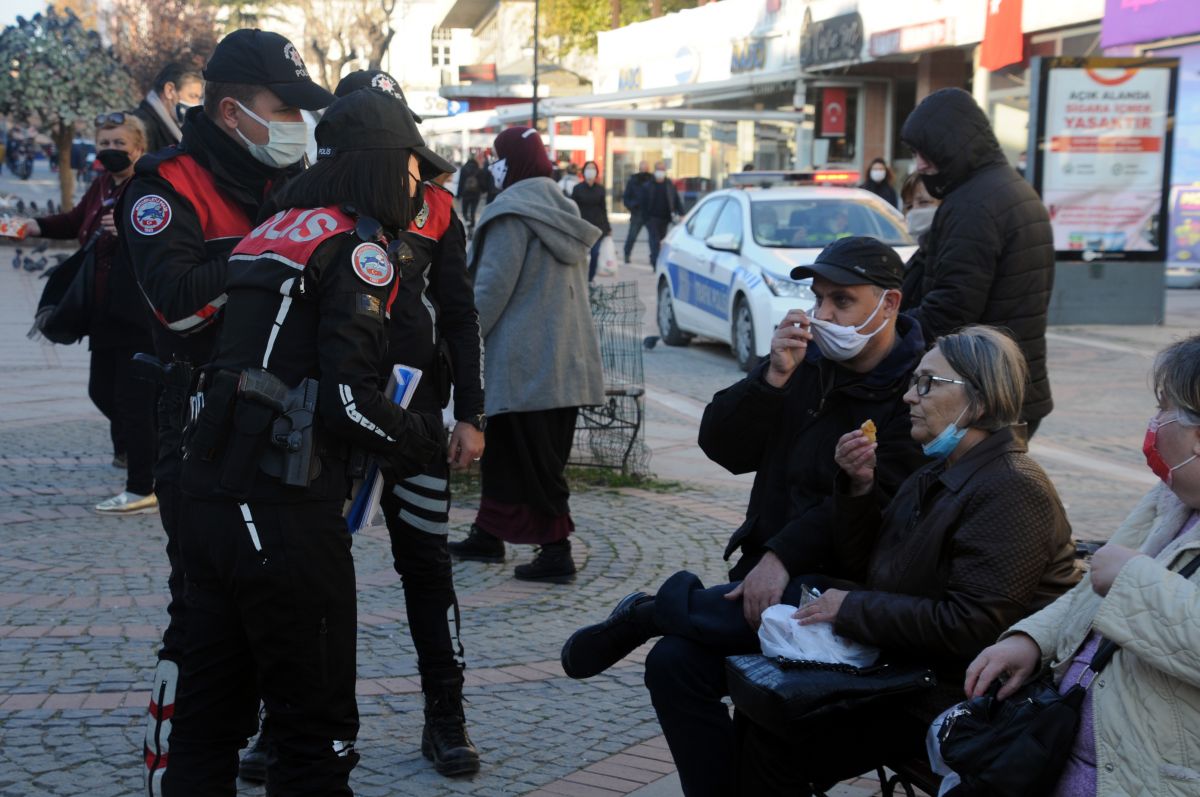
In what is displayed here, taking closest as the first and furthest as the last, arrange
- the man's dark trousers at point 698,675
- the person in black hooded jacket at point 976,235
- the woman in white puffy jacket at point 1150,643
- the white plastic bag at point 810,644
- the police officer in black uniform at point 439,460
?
1. the woman in white puffy jacket at point 1150,643
2. the white plastic bag at point 810,644
3. the man's dark trousers at point 698,675
4. the police officer in black uniform at point 439,460
5. the person in black hooded jacket at point 976,235

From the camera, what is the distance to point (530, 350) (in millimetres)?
6410

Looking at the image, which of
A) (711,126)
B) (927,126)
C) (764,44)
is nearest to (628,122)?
(711,126)

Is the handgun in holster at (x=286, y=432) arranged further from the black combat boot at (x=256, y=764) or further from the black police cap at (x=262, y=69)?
the black combat boot at (x=256, y=764)

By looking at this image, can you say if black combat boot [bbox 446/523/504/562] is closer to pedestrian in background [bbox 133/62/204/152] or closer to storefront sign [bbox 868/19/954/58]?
pedestrian in background [bbox 133/62/204/152]

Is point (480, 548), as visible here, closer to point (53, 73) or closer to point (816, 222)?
point (816, 222)

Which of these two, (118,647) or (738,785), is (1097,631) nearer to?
(738,785)

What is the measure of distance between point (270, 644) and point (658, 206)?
22.5 m

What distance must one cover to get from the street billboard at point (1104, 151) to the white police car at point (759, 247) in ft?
11.2

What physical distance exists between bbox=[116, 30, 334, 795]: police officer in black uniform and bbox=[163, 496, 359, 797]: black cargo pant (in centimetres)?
48

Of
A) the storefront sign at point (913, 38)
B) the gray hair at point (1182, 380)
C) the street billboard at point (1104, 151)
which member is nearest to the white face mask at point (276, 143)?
the gray hair at point (1182, 380)

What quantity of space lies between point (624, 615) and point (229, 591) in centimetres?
116

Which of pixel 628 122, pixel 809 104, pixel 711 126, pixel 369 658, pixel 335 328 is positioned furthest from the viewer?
pixel 628 122

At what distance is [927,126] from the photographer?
17.4 ft

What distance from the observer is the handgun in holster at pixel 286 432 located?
3105 millimetres
